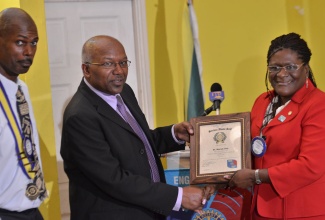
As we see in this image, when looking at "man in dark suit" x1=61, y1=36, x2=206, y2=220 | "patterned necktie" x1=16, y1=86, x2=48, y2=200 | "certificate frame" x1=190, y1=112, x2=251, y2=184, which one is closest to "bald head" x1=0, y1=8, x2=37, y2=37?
"patterned necktie" x1=16, y1=86, x2=48, y2=200

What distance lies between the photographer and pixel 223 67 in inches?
259

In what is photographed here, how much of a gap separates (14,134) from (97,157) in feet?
1.70

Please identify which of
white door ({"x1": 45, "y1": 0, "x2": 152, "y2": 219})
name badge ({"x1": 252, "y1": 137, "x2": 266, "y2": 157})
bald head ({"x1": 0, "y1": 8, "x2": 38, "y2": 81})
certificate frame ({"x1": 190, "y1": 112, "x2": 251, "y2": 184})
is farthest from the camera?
white door ({"x1": 45, "y1": 0, "x2": 152, "y2": 219})

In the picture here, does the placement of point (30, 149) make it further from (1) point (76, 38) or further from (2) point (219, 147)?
(1) point (76, 38)

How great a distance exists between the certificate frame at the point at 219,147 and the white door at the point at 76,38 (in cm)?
240

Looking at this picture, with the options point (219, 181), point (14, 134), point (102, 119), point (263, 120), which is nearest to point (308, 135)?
point (263, 120)

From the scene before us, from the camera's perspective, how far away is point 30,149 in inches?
120

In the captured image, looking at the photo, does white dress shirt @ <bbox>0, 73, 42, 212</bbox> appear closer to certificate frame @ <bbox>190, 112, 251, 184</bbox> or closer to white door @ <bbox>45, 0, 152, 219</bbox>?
certificate frame @ <bbox>190, 112, 251, 184</bbox>

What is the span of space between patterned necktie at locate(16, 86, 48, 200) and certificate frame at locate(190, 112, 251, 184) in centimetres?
102

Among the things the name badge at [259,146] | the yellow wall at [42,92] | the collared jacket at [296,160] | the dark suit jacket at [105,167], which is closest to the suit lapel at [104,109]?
the dark suit jacket at [105,167]

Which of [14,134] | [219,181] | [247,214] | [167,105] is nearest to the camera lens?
[14,134]

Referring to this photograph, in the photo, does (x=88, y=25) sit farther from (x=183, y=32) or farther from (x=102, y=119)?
(x=102, y=119)

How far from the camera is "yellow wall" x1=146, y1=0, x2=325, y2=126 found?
6328 mm

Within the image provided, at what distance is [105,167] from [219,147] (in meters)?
0.80
